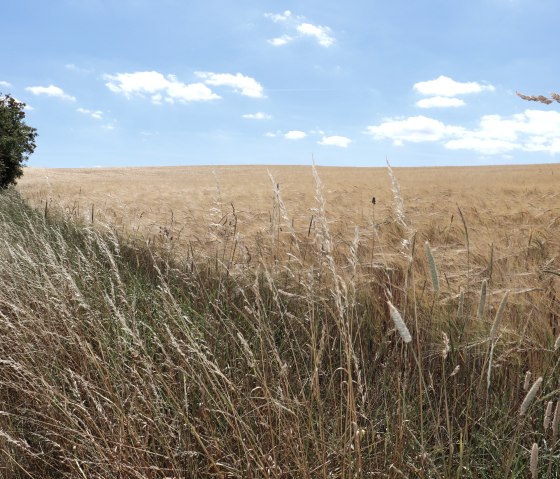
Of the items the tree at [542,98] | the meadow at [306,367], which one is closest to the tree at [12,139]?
the meadow at [306,367]

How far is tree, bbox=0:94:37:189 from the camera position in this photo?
48.0 feet

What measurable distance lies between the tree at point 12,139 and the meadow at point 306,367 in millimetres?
11995

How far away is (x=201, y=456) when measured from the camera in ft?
6.84

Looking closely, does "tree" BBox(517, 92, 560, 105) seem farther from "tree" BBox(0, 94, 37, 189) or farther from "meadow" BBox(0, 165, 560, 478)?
"tree" BBox(0, 94, 37, 189)

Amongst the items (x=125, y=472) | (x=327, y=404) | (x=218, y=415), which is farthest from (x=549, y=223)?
(x=125, y=472)

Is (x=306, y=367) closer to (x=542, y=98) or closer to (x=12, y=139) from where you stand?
(x=542, y=98)

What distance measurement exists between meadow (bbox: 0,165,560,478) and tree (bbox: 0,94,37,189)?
1199 cm

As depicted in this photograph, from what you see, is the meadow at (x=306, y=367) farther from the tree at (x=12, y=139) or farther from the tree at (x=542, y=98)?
the tree at (x=12, y=139)

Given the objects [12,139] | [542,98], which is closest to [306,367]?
[542,98]

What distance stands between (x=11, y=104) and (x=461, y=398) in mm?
16611

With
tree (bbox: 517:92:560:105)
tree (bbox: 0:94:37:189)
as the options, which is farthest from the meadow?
tree (bbox: 0:94:37:189)

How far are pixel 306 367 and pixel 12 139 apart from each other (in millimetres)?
14853

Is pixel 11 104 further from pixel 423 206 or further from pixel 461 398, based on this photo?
pixel 461 398

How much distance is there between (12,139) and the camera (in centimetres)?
1455
